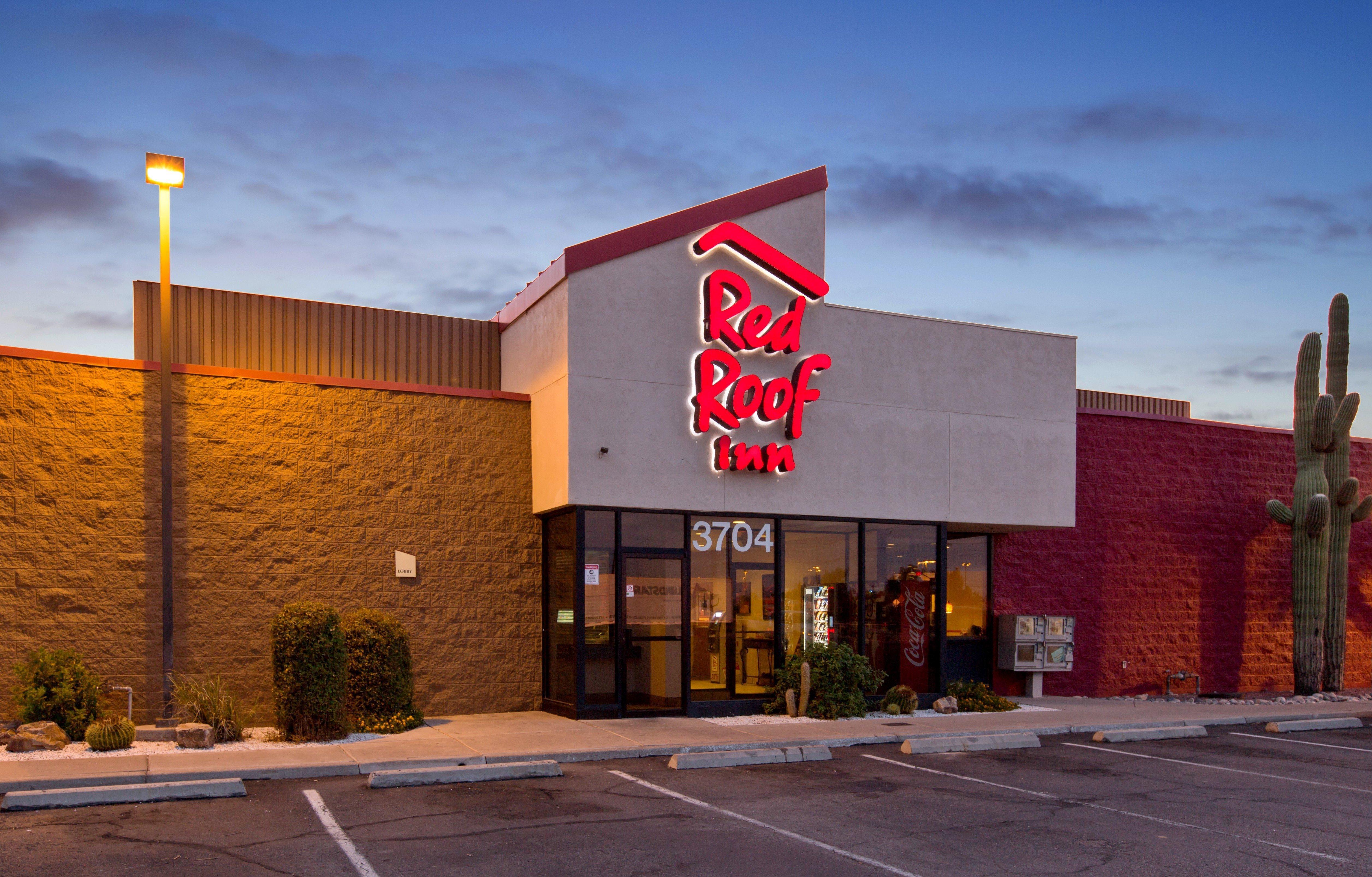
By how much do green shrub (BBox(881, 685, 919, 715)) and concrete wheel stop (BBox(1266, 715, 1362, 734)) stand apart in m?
4.96

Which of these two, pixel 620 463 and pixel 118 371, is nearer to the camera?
pixel 118 371

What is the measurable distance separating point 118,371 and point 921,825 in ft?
35.4

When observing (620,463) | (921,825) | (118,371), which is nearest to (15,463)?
(118,371)

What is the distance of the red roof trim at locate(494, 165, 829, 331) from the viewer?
15.1 metres

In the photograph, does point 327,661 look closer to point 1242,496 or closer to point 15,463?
point 15,463

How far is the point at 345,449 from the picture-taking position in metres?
15.2

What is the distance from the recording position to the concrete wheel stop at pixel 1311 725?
16.0 metres

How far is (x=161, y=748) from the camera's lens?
12219mm

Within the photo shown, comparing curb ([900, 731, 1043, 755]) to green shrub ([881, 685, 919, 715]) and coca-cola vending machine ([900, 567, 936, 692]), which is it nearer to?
green shrub ([881, 685, 919, 715])

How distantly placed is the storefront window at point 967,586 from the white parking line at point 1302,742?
4.42m

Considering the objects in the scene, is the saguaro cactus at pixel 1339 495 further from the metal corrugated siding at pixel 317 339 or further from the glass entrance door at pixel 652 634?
the metal corrugated siding at pixel 317 339

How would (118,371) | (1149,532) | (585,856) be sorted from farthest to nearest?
(1149,532) < (118,371) < (585,856)

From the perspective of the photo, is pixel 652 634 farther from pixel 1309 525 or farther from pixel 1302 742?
pixel 1309 525

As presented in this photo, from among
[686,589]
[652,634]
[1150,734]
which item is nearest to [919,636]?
[1150,734]
